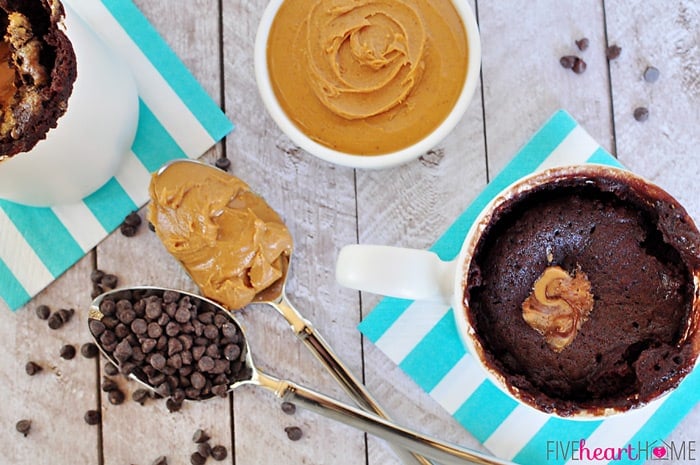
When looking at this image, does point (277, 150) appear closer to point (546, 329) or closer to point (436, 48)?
point (436, 48)

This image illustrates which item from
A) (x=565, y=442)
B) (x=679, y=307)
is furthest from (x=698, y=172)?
(x=565, y=442)

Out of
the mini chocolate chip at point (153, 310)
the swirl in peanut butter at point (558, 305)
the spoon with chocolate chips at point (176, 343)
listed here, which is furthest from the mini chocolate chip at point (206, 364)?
the swirl in peanut butter at point (558, 305)

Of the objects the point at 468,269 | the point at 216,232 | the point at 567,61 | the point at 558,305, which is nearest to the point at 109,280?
the point at 216,232

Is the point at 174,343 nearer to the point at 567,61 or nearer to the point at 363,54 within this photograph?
the point at 363,54

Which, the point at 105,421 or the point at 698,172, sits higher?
the point at 698,172

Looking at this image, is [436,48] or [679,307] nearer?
Answer: [679,307]

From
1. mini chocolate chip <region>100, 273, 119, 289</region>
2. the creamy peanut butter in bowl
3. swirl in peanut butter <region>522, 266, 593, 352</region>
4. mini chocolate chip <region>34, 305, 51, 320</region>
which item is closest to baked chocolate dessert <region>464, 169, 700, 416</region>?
swirl in peanut butter <region>522, 266, 593, 352</region>

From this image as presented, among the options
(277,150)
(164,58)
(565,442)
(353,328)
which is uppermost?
(164,58)

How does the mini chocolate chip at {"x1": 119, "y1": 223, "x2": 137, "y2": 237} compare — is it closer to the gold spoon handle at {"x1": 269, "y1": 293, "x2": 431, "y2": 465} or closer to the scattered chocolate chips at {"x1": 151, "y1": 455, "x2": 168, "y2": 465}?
the gold spoon handle at {"x1": 269, "y1": 293, "x2": 431, "y2": 465}
